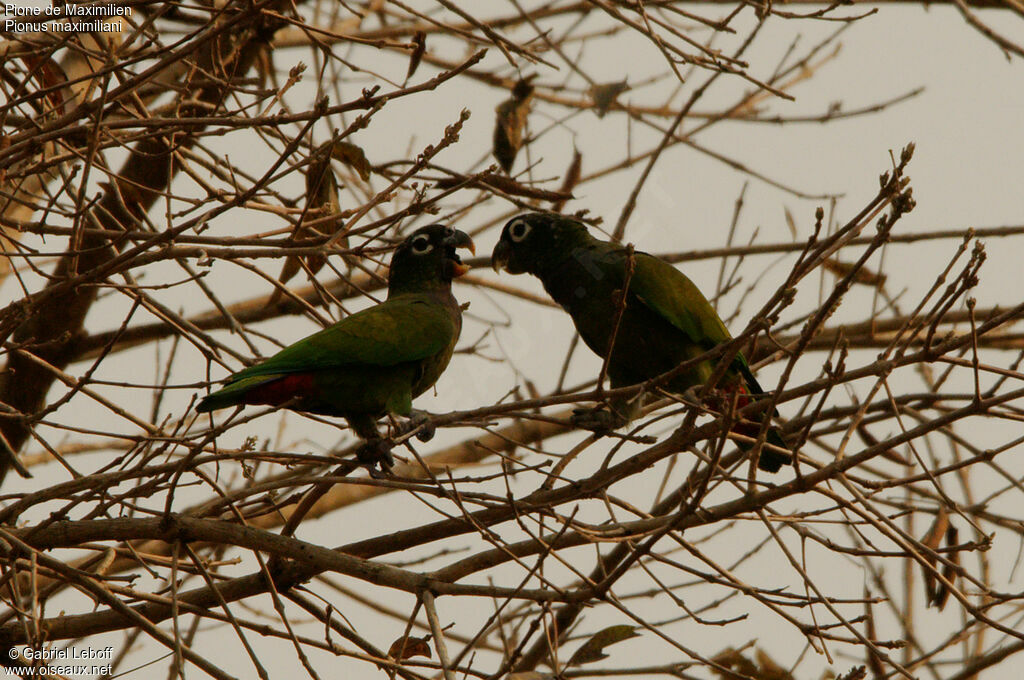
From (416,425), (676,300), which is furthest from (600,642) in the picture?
(676,300)

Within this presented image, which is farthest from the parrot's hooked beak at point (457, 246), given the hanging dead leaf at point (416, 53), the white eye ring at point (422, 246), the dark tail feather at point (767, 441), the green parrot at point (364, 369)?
the hanging dead leaf at point (416, 53)

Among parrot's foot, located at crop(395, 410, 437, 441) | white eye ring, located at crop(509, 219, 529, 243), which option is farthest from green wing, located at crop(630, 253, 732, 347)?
parrot's foot, located at crop(395, 410, 437, 441)

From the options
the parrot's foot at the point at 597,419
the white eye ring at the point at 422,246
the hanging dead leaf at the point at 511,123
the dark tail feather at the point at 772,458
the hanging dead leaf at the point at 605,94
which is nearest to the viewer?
the parrot's foot at the point at 597,419

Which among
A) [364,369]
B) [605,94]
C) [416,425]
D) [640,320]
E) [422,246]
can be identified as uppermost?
[605,94]

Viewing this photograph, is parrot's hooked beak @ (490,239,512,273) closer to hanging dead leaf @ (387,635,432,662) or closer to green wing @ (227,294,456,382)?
green wing @ (227,294,456,382)

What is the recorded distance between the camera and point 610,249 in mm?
5992

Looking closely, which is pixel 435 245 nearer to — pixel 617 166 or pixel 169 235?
pixel 617 166

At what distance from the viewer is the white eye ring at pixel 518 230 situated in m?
6.48

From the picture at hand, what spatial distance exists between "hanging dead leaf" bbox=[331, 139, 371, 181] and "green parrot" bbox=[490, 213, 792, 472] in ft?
4.77

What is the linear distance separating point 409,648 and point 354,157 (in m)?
2.32

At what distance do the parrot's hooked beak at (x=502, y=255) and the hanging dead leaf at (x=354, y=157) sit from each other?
1.61m

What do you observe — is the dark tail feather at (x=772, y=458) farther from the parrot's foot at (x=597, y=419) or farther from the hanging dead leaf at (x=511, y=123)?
the hanging dead leaf at (x=511, y=123)

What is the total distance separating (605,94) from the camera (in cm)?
646

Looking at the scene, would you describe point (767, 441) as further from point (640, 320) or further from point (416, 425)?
point (416, 425)
